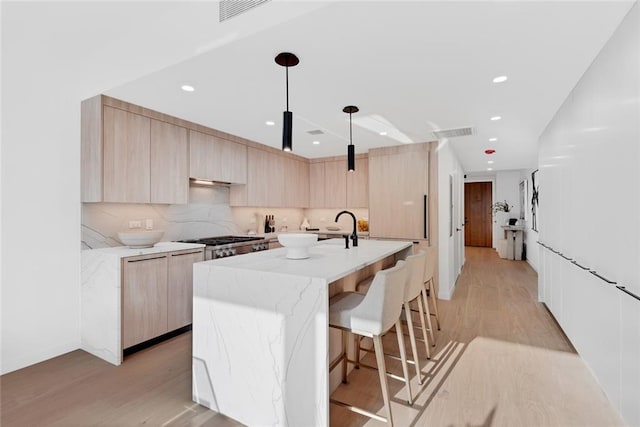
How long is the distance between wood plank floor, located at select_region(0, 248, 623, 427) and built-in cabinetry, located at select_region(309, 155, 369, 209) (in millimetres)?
2922

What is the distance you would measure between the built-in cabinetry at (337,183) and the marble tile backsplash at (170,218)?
1870 mm

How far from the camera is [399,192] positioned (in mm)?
4875

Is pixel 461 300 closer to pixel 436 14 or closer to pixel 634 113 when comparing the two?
pixel 634 113

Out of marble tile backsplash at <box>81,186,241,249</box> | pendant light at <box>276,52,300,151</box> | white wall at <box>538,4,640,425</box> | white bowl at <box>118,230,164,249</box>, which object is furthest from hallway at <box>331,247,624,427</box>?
marble tile backsplash at <box>81,186,241,249</box>

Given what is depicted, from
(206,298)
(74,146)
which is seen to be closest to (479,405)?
(206,298)

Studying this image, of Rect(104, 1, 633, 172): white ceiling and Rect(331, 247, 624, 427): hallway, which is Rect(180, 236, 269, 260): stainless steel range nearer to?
Rect(104, 1, 633, 172): white ceiling

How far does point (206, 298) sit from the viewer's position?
1976 millimetres

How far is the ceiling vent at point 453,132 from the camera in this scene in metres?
3.94

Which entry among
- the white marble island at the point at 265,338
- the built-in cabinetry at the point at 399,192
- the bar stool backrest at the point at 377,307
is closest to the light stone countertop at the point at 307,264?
the white marble island at the point at 265,338

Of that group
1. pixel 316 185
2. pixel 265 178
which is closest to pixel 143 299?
pixel 265 178

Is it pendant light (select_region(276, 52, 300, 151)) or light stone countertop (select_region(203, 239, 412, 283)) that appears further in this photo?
pendant light (select_region(276, 52, 300, 151))

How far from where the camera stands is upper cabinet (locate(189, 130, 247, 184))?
3775 mm

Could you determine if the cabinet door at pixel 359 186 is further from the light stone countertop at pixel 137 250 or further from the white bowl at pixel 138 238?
the white bowl at pixel 138 238

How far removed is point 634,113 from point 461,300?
333 cm
